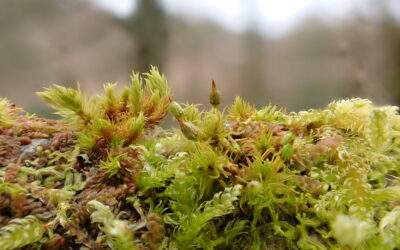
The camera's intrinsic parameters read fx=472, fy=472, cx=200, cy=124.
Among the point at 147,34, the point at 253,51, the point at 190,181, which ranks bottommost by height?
the point at 190,181

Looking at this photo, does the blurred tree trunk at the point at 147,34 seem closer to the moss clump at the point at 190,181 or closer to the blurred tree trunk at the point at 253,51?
the blurred tree trunk at the point at 253,51

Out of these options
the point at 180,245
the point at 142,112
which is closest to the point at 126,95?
the point at 142,112

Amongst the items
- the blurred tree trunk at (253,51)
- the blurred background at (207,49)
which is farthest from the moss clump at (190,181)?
the blurred tree trunk at (253,51)

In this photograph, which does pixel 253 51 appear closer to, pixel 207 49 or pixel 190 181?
pixel 207 49

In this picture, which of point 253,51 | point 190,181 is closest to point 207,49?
point 253,51

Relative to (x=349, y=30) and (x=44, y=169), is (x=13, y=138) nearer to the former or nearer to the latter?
(x=44, y=169)

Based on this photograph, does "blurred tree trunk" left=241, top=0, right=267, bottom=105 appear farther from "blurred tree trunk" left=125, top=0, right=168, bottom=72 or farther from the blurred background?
"blurred tree trunk" left=125, top=0, right=168, bottom=72

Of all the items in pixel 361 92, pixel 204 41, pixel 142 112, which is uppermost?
pixel 204 41
